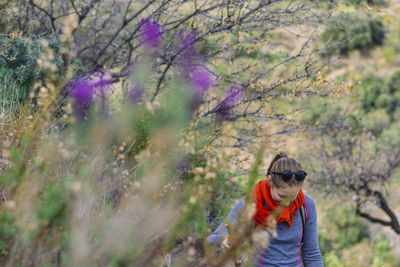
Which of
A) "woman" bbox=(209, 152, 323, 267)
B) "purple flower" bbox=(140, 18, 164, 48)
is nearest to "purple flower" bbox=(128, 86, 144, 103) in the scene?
"woman" bbox=(209, 152, 323, 267)

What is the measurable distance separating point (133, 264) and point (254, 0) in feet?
12.7

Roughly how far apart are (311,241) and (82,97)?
190cm

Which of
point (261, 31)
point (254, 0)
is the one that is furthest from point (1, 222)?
point (254, 0)

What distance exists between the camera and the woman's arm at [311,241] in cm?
234

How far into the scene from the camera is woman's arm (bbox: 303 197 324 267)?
2.34 metres

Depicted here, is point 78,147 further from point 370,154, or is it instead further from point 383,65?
point 383,65

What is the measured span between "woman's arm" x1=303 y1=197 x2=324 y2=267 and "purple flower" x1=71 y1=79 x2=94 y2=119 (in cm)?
163

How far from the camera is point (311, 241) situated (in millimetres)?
2365

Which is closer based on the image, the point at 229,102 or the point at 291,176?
the point at 291,176

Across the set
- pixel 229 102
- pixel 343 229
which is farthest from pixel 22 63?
pixel 343 229

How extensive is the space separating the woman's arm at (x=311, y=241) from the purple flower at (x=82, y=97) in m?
1.63

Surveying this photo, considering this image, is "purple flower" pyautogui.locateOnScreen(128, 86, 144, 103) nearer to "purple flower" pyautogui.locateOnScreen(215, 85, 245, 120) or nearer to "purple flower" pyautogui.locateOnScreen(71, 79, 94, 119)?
"purple flower" pyautogui.locateOnScreen(71, 79, 94, 119)

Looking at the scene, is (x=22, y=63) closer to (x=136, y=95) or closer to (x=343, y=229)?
(x=136, y=95)

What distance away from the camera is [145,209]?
1.37 metres
